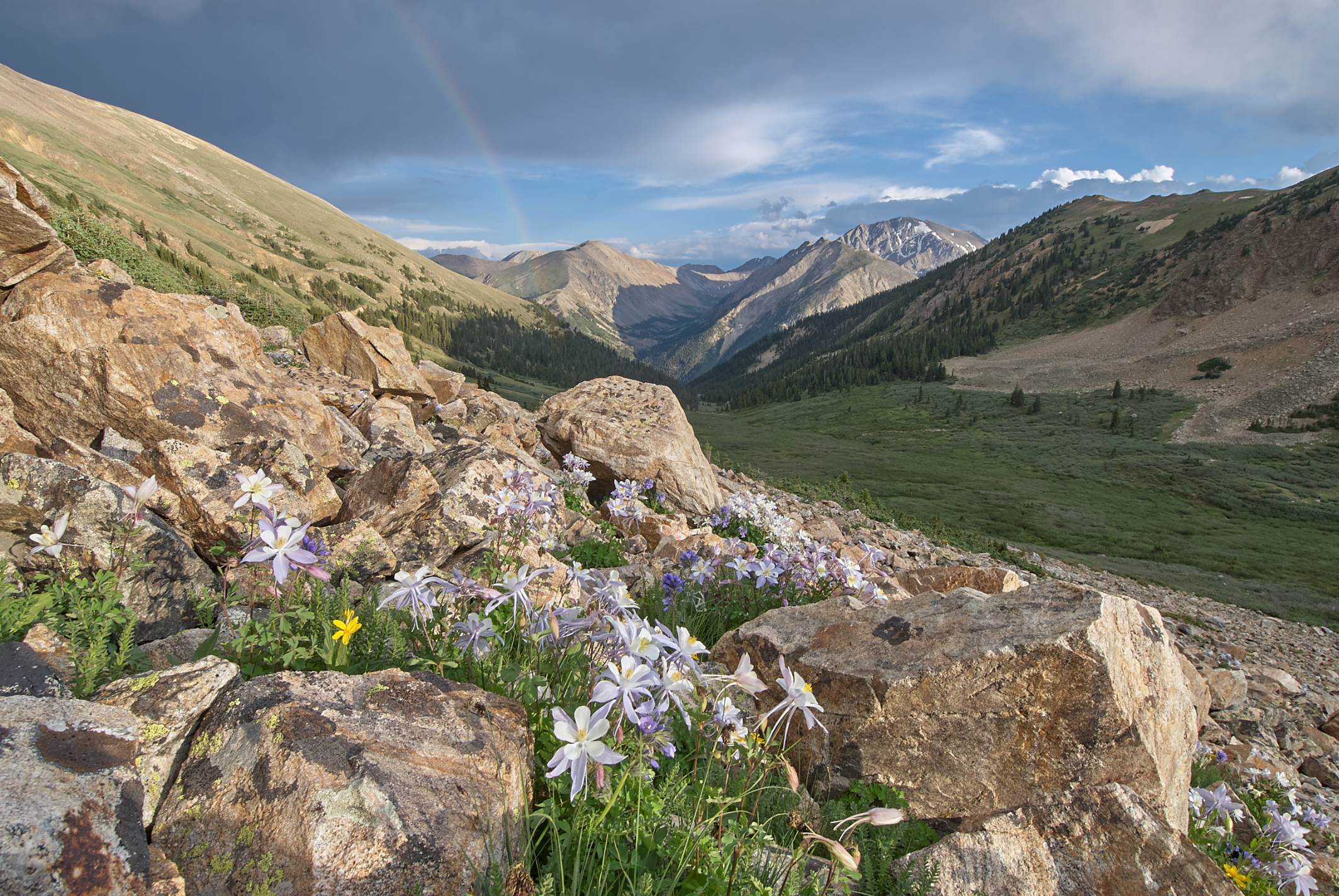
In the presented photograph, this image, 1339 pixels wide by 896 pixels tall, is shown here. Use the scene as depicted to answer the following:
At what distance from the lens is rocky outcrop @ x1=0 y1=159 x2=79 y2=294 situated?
22.6 ft

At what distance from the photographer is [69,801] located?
5.54 ft

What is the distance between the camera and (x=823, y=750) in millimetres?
4219

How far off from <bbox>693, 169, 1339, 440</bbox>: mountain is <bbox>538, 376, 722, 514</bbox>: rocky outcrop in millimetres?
76990

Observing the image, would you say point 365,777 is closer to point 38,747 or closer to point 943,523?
point 38,747

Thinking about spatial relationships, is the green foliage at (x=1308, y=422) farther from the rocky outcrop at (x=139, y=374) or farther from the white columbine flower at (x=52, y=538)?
the white columbine flower at (x=52, y=538)

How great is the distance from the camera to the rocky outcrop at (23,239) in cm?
689

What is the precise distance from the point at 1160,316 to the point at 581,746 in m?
156

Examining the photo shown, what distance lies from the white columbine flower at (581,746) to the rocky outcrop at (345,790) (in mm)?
585

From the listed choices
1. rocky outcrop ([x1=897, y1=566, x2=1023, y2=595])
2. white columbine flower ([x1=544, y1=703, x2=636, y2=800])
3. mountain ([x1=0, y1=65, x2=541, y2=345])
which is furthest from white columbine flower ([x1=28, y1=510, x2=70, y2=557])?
mountain ([x1=0, y1=65, x2=541, y2=345])

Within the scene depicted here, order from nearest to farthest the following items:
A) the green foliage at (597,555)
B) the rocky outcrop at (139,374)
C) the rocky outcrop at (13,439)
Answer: the rocky outcrop at (13,439)
the rocky outcrop at (139,374)
the green foliage at (597,555)

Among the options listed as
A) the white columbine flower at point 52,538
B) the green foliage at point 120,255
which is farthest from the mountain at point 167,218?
the white columbine flower at point 52,538

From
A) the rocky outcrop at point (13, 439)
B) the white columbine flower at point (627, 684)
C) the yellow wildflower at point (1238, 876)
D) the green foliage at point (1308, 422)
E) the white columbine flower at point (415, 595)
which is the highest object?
the rocky outcrop at point (13, 439)

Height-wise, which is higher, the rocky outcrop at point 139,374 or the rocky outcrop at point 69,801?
the rocky outcrop at point 139,374

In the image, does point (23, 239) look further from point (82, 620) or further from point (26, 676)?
point (26, 676)
